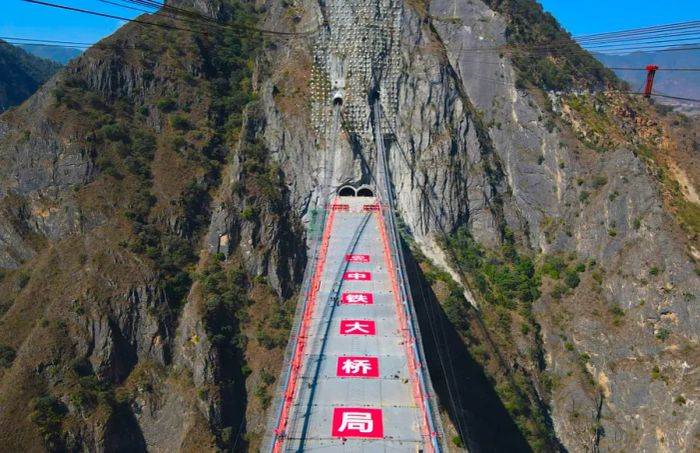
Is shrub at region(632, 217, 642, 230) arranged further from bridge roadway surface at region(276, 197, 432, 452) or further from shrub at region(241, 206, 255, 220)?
shrub at region(241, 206, 255, 220)

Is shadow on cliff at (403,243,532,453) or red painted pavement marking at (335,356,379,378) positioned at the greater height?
red painted pavement marking at (335,356,379,378)

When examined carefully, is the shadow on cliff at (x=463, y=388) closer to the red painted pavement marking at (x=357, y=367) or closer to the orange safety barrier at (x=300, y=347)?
the orange safety barrier at (x=300, y=347)

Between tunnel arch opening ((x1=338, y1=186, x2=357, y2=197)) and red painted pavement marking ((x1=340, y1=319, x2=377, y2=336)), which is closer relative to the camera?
red painted pavement marking ((x1=340, y1=319, x2=377, y2=336))

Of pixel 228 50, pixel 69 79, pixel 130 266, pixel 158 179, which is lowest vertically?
pixel 130 266

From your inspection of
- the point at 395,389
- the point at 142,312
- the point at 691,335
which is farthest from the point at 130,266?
the point at 691,335

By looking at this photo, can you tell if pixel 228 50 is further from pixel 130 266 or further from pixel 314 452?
pixel 314 452

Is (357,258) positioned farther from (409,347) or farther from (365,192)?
(365,192)

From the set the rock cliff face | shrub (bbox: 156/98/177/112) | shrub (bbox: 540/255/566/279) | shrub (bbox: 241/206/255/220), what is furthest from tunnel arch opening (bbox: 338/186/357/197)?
shrub (bbox: 156/98/177/112)

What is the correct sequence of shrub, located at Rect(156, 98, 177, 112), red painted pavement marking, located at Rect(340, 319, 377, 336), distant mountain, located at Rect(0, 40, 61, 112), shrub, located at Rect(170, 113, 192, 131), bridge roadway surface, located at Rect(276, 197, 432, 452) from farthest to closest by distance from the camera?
1. distant mountain, located at Rect(0, 40, 61, 112)
2. shrub, located at Rect(156, 98, 177, 112)
3. shrub, located at Rect(170, 113, 192, 131)
4. red painted pavement marking, located at Rect(340, 319, 377, 336)
5. bridge roadway surface, located at Rect(276, 197, 432, 452)
